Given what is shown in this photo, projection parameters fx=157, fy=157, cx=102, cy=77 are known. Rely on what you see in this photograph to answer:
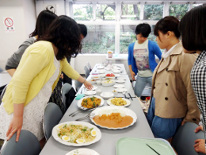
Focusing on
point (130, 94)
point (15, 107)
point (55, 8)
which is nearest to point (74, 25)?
point (15, 107)

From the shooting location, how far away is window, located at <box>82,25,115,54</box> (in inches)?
202

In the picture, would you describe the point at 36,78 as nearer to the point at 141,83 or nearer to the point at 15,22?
the point at 141,83

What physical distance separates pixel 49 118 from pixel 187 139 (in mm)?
1022

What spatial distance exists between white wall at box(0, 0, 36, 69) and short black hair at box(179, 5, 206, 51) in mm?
4371

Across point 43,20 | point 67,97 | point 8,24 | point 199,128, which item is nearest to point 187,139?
point 199,128

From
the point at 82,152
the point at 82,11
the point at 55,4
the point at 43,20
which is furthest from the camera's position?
the point at 82,11

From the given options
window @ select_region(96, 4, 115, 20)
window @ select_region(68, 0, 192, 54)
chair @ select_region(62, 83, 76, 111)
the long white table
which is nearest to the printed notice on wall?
window @ select_region(68, 0, 192, 54)

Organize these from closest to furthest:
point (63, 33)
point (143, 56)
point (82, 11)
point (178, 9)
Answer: point (63, 33)
point (143, 56)
point (178, 9)
point (82, 11)

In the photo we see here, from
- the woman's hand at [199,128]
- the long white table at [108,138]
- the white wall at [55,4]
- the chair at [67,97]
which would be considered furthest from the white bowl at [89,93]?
the white wall at [55,4]

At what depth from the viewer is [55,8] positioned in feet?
14.9

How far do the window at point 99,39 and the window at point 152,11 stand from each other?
1.11 meters

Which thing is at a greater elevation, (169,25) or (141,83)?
(169,25)

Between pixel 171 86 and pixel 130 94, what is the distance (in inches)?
25.9

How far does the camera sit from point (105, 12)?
5.00 metres
